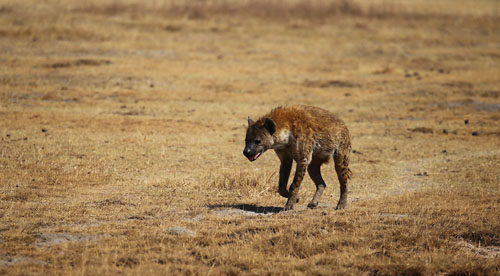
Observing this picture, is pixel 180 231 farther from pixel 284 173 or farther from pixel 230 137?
pixel 230 137

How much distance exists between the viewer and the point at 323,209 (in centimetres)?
845

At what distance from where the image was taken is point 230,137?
47.2ft

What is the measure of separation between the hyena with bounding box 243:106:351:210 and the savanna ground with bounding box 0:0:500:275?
523 millimetres

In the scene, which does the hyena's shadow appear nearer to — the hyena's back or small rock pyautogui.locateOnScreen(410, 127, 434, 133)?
the hyena's back

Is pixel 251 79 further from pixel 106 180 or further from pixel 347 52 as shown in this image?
pixel 106 180

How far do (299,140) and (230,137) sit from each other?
630cm

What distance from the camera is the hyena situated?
8.05 m

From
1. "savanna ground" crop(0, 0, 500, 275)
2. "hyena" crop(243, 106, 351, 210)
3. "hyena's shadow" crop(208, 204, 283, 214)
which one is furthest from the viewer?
"hyena's shadow" crop(208, 204, 283, 214)

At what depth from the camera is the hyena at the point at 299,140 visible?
26.4ft

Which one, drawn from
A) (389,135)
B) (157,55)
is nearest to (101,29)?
(157,55)

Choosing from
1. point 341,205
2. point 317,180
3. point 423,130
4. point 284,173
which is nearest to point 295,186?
point 284,173

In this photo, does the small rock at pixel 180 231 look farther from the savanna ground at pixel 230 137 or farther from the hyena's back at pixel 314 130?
the hyena's back at pixel 314 130

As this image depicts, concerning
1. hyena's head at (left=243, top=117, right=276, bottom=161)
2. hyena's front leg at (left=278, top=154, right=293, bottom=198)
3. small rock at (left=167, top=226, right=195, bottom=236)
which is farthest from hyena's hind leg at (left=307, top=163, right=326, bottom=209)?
small rock at (left=167, top=226, right=195, bottom=236)

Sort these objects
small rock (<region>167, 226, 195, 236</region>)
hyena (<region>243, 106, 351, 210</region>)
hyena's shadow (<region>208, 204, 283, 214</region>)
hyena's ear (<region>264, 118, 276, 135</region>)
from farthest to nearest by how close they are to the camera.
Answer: hyena's shadow (<region>208, 204, 283, 214</region>), hyena (<region>243, 106, 351, 210</region>), hyena's ear (<region>264, 118, 276, 135</region>), small rock (<region>167, 226, 195, 236</region>)
